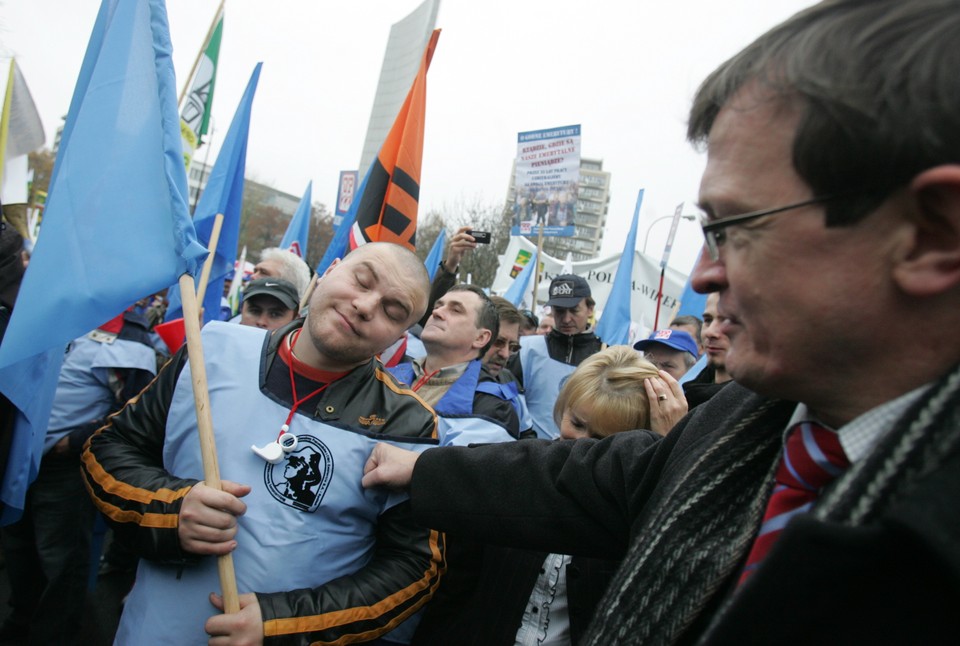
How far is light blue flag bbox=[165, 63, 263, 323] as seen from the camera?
12.8 feet

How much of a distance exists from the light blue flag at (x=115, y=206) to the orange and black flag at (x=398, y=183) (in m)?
2.21

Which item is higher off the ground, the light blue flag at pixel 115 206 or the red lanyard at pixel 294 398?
the light blue flag at pixel 115 206

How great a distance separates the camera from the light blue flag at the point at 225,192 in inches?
154

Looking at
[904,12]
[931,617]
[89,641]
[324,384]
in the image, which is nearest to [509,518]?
[324,384]

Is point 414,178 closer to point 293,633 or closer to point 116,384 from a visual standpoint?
point 116,384

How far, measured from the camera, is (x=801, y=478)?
94cm

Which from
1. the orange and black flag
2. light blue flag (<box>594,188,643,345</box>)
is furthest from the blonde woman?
light blue flag (<box>594,188,643,345</box>)

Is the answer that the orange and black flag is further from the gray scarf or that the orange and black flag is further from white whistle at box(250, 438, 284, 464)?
the gray scarf

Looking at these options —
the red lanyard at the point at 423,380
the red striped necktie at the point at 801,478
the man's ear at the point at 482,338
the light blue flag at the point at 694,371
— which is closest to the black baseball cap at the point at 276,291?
the red lanyard at the point at 423,380

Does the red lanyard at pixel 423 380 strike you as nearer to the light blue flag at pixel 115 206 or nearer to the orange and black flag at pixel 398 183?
the orange and black flag at pixel 398 183

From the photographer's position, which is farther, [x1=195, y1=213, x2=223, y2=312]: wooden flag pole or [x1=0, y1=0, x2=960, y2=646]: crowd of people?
[x1=195, y1=213, x2=223, y2=312]: wooden flag pole

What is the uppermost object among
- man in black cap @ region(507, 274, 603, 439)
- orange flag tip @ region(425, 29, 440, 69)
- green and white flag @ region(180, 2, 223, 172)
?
orange flag tip @ region(425, 29, 440, 69)

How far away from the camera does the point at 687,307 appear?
252 inches

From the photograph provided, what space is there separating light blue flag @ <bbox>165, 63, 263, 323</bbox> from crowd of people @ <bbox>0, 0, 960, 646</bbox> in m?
1.61
